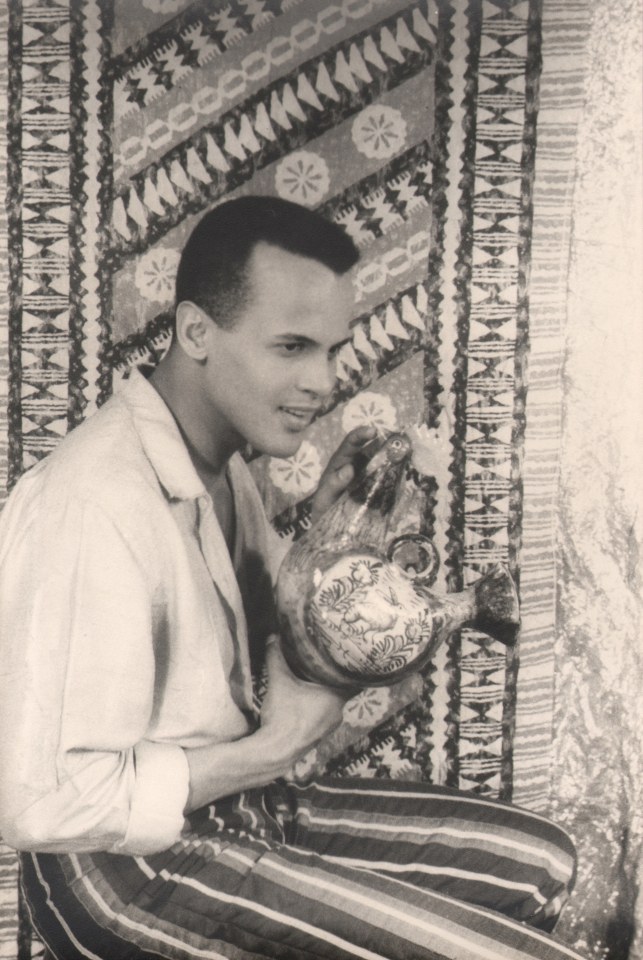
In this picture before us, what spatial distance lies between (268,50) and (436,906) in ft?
3.60

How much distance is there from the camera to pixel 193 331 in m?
1.36

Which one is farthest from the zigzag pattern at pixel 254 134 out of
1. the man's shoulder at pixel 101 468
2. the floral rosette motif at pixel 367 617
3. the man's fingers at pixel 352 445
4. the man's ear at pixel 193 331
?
the floral rosette motif at pixel 367 617

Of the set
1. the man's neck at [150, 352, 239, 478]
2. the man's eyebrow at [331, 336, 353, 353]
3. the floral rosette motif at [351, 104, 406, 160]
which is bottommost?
the man's neck at [150, 352, 239, 478]

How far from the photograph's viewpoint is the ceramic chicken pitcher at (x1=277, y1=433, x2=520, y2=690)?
1316 mm

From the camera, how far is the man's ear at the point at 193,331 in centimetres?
136

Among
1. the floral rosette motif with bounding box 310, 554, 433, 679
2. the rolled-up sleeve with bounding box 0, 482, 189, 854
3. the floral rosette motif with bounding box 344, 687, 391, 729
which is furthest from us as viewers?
the floral rosette motif with bounding box 344, 687, 391, 729

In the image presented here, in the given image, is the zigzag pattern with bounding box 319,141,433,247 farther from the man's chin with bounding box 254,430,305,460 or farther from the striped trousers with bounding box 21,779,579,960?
the striped trousers with bounding box 21,779,579,960

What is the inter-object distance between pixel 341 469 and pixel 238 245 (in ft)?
1.05

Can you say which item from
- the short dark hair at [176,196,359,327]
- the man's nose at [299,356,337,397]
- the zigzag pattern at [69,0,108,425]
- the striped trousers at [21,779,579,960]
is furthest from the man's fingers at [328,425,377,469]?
the striped trousers at [21,779,579,960]

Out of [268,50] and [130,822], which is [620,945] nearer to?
[130,822]

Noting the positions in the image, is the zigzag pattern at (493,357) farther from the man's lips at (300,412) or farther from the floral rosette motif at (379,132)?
the man's lips at (300,412)

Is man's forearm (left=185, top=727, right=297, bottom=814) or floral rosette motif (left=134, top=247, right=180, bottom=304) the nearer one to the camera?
man's forearm (left=185, top=727, right=297, bottom=814)

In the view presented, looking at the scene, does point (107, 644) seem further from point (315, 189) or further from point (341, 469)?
point (315, 189)

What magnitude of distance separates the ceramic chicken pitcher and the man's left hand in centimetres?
4
